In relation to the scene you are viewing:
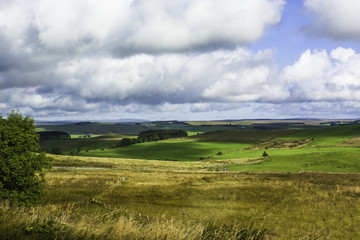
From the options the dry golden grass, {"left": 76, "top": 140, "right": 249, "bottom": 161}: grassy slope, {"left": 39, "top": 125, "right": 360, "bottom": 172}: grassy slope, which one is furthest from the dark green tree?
{"left": 76, "top": 140, "right": 249, "bottom": 161}: grassy slope

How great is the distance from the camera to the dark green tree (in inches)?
740

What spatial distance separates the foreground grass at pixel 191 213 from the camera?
6.28 metres

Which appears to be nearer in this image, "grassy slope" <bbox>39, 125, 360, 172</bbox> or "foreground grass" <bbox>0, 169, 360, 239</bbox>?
"foreground grass" <bbox>0, 169, 360, 239</bbox>

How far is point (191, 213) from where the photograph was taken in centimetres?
2089

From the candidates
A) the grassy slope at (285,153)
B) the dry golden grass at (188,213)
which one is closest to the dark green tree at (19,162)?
the dry golden grass at (188,213)

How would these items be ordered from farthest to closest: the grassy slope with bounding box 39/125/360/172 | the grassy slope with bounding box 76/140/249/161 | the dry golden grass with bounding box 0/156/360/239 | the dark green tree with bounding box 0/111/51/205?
the grassy slope with bounding box 76/140/249/161
the grassy slope with bounding box 39/125/360/172
the dark green tree with bounding box 0/111/51/205
the dry golden grass with bounding box 0/156/360/239

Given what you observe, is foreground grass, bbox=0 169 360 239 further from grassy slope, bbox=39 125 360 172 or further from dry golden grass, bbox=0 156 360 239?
grassy slope, bbox=39 125 360 172

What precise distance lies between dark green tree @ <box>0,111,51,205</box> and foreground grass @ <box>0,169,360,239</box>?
2.71 meters

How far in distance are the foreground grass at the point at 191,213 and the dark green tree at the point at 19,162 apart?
8.88 ft

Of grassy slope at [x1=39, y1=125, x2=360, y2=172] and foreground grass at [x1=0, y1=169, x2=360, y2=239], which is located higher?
foreground grass at [x1=0, y1=169, x2=360, y2=239]

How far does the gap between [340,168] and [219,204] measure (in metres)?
55.9

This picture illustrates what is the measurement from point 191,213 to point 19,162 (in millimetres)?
12439

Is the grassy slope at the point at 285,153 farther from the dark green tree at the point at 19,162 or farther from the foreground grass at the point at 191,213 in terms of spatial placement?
the dark green tree at the point at 19,162

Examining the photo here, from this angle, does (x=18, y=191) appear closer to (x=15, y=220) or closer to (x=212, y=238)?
(x=15, y=220)
